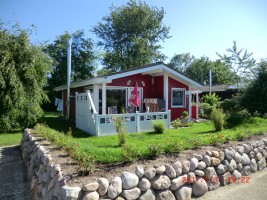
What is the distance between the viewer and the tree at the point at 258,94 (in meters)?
13.0

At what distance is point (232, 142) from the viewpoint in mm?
6082

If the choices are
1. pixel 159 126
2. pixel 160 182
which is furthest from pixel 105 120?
pixel 160 182

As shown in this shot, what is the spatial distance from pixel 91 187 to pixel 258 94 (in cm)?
1258

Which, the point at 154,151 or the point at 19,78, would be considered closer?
the point at 154,151

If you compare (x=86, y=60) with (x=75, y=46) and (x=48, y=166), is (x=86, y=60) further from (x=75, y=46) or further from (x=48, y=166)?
(x=48, y=166)

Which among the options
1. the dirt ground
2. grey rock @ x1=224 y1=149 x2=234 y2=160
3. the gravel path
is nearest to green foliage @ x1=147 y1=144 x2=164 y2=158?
the dirt ground

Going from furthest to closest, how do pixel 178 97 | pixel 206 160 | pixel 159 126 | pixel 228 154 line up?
pixel 178 97 → pixel 159 126 → pixel 228 154 → pixel 206 160

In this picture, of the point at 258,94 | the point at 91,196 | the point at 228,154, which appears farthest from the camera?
the point at 258,94

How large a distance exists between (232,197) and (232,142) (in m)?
1.98

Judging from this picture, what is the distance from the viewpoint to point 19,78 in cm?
1162

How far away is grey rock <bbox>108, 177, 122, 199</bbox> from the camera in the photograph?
136 inches
